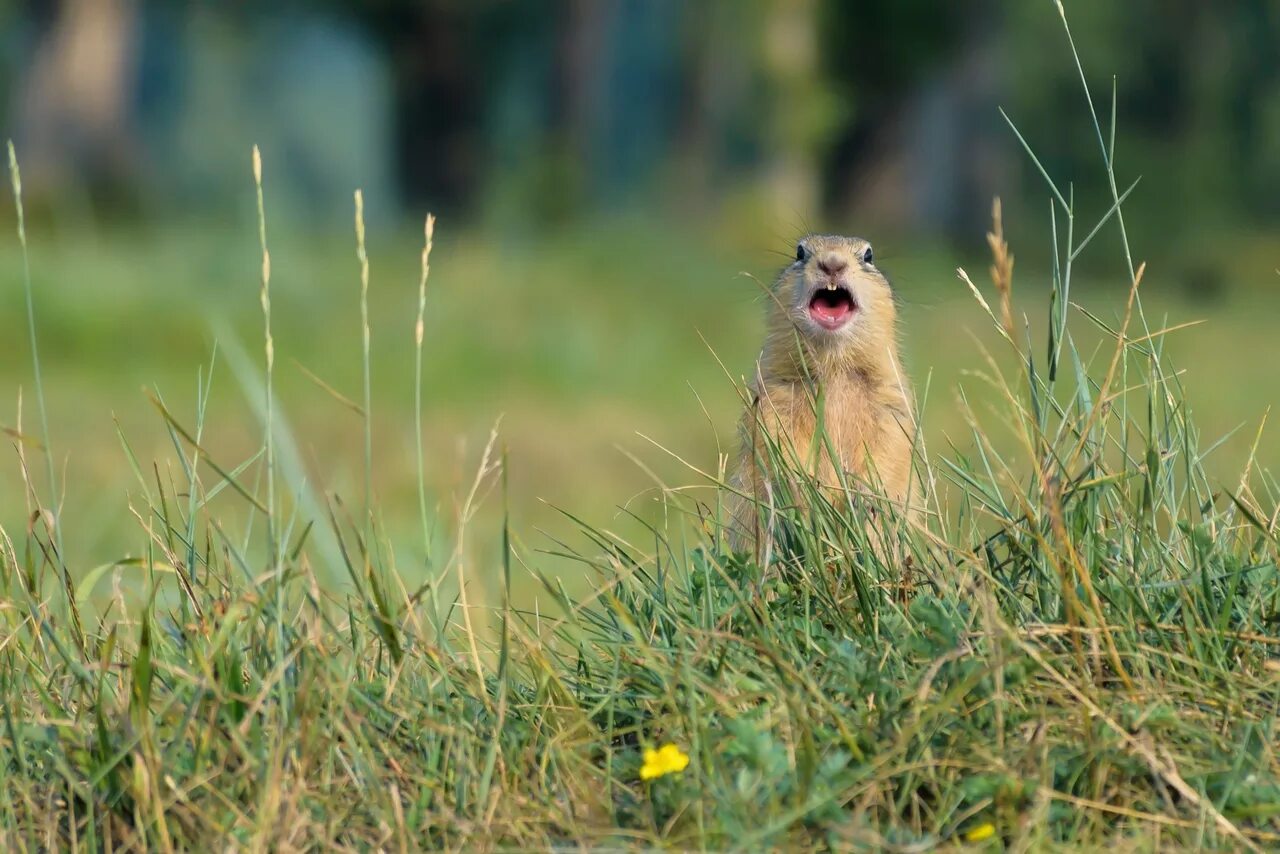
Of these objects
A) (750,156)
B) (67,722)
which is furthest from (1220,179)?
(67,722)

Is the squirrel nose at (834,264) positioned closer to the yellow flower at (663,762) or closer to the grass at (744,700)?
the grass at (744,700)

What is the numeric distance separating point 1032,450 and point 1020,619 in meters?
0.26

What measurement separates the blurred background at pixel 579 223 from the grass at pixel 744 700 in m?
0.36

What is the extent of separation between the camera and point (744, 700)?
242cm

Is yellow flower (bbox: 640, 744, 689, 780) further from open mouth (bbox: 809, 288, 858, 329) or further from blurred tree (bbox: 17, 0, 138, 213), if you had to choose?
blurred tree (bbox: 17, 0, 138, 213)

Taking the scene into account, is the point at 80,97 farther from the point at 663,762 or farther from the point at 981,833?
the point at 981,833

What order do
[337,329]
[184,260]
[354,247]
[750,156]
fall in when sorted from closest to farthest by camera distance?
[337,329] → [184,260] → [354,247] → [750,156]

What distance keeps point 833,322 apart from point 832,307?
4.3 inches

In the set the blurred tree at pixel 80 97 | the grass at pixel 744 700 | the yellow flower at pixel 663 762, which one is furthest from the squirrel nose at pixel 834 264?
the blurred tree at pixel 80 97

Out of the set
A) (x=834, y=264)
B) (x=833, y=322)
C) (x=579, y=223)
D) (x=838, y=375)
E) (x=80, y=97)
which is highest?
(x=834, y=264)

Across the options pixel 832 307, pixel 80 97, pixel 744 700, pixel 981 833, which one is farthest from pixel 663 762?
pixel 80 97

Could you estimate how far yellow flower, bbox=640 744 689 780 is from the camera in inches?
88.7

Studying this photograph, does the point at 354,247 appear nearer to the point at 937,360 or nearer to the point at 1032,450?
the point at 937,360

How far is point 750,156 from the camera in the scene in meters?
26.5
